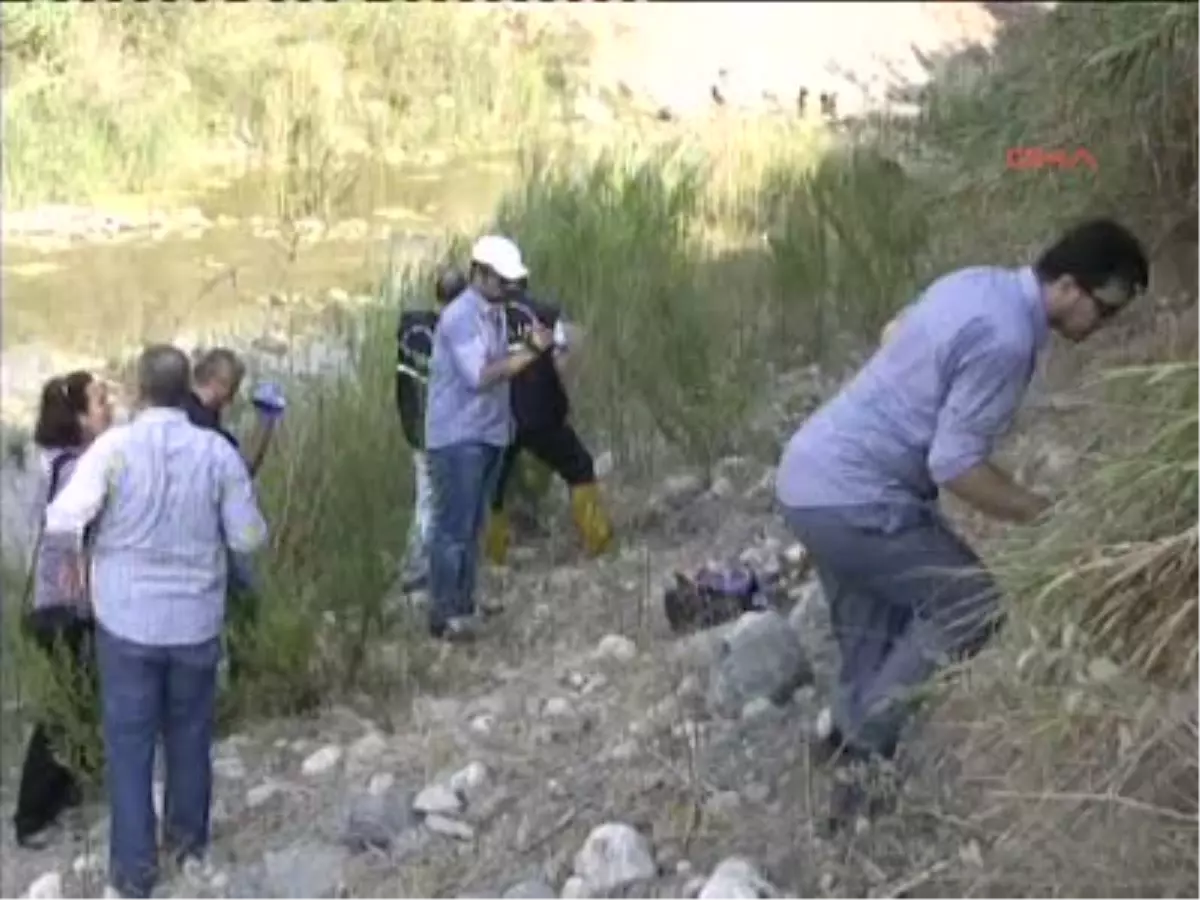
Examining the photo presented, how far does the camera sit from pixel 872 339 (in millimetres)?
10297

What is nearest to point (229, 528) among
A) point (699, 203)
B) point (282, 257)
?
point (699, 203)

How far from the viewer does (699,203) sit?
12.1 m

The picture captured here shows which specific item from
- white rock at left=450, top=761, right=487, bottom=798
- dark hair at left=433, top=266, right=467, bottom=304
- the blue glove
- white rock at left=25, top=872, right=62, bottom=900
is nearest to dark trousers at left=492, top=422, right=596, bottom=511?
dark hair at left=433, top=266, right=467, bottom=304

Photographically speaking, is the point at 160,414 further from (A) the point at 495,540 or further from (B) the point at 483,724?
(A) the point at 495,540

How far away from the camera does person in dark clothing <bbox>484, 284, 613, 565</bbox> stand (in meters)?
8.03

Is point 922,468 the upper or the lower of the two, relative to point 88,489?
upper

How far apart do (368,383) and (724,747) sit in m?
3.78

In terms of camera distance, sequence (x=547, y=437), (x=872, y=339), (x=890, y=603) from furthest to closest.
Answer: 1. (x=872, y=339)
2. (x=547, y=437)
3. (x=890, y=603)

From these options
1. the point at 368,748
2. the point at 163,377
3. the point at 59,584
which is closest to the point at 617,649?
the point at 368,748

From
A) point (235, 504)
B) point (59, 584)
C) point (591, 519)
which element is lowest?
point (591, 519)

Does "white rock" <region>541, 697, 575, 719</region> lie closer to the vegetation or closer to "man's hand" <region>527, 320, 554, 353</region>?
the vegetation

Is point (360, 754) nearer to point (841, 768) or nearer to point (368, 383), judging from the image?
point (841, 768)

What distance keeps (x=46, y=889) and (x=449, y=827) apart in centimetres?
113

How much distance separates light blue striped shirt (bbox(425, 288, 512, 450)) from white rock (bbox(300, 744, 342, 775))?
4.22 feet
